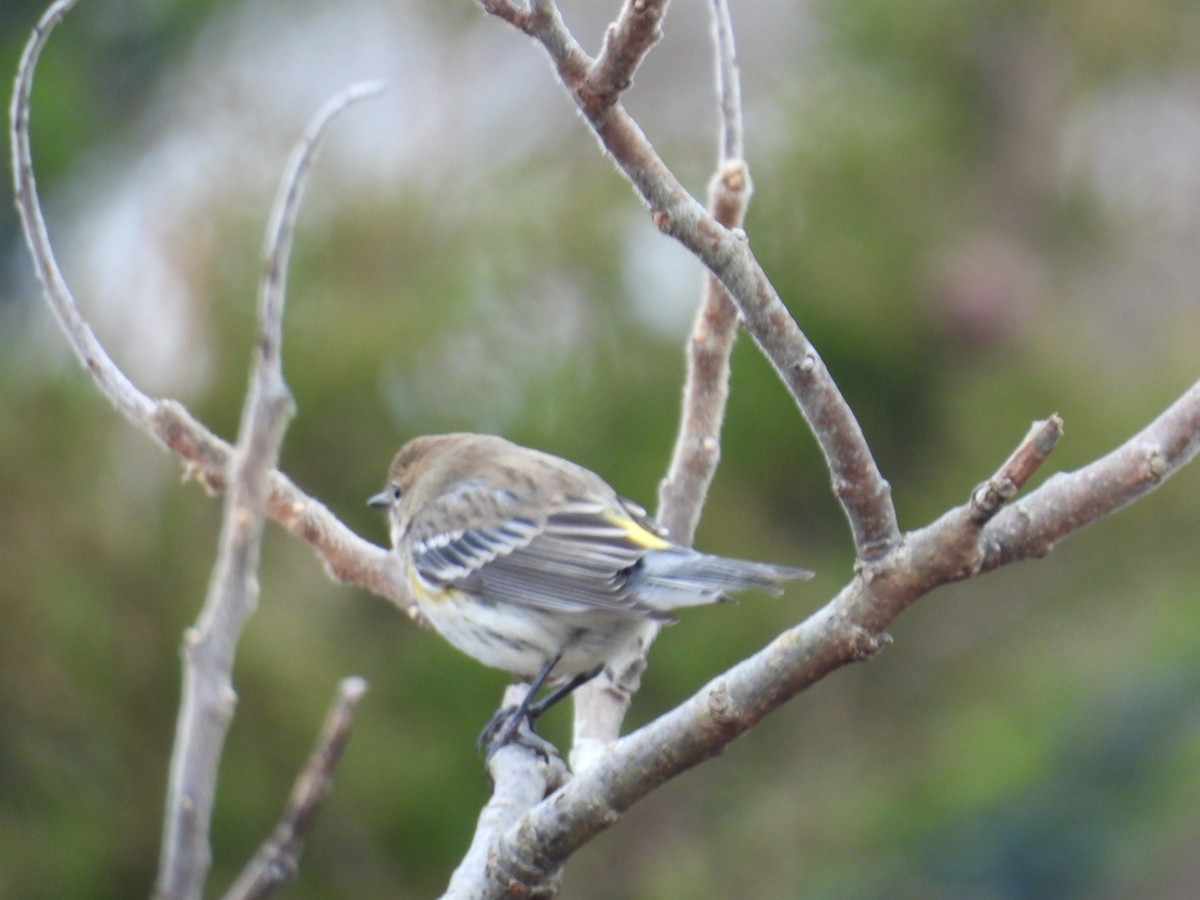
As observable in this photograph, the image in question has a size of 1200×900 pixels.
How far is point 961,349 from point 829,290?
56 centimetres

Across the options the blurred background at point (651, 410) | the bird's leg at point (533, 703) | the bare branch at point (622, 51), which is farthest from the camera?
the blurred background at point (651, 410)

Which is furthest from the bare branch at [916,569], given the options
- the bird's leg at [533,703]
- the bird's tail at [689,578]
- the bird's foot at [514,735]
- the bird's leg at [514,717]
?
the bird's leg at [533,703]

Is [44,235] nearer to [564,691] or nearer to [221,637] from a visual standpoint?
[221,637]

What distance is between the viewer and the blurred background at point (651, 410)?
381 centimetres

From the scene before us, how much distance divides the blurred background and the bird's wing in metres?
1.04

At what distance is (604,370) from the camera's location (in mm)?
4734

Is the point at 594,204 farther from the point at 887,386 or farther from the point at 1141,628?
the point at 1141,628

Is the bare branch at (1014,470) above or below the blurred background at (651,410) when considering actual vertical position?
below

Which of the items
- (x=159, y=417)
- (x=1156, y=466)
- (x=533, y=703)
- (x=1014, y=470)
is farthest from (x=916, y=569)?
(x=533, y=703)

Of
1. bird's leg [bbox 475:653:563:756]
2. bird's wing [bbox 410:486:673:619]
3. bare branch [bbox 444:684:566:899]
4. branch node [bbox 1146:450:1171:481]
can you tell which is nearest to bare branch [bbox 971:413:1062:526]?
branch node [bbox 1146:450:1171:481]

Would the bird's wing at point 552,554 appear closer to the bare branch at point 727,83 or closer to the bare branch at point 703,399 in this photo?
the bare branch at point 703,399

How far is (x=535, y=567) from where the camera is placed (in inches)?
119

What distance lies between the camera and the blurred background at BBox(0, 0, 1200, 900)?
381 centimetres

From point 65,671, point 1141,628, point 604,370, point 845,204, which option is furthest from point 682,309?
point 65,671
